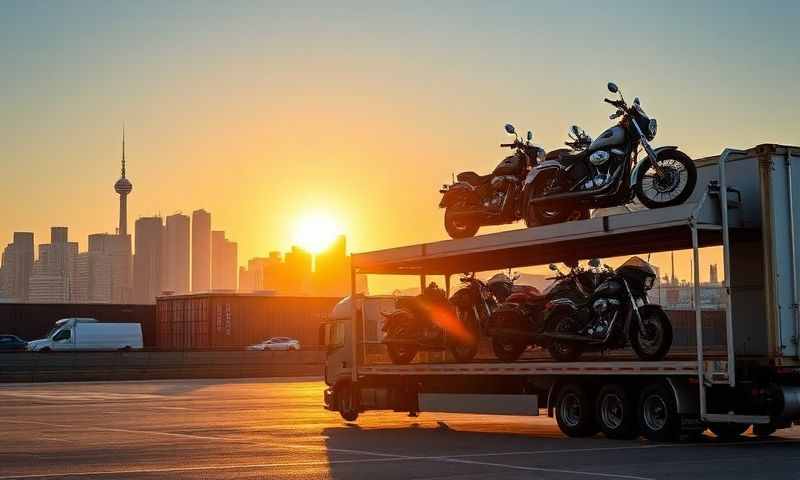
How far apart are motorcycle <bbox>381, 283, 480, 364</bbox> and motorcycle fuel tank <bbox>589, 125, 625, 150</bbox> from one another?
4208 mm

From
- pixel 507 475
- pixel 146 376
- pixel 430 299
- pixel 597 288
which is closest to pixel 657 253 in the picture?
pixel 597 288

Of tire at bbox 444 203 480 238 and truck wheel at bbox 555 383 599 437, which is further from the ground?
tire at bbox 444 203 480 238

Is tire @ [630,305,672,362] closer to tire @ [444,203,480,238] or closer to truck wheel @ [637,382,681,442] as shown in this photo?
truck wheel @ [637,382,681,442]

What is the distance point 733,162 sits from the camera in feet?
54.0

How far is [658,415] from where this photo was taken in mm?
16641

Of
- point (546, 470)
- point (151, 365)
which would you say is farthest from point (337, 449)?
point (151, 365)

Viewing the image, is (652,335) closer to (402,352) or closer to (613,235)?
(613,235)

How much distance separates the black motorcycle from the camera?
16891mm

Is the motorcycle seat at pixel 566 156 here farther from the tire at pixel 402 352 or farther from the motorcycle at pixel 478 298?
the tire at pixel 402 352

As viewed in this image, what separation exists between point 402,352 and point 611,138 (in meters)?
6.49

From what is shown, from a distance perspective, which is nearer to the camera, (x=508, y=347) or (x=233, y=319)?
(x=508, y=347)

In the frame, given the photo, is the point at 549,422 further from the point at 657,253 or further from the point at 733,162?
the point at 733,162

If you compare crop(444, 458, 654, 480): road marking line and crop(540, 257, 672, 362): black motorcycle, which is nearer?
crop(444, 458, 654, 480): road marking line

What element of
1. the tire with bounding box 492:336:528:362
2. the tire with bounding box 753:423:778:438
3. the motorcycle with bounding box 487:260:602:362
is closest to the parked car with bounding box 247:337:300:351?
the tire with bounding box 492:336:528:362
